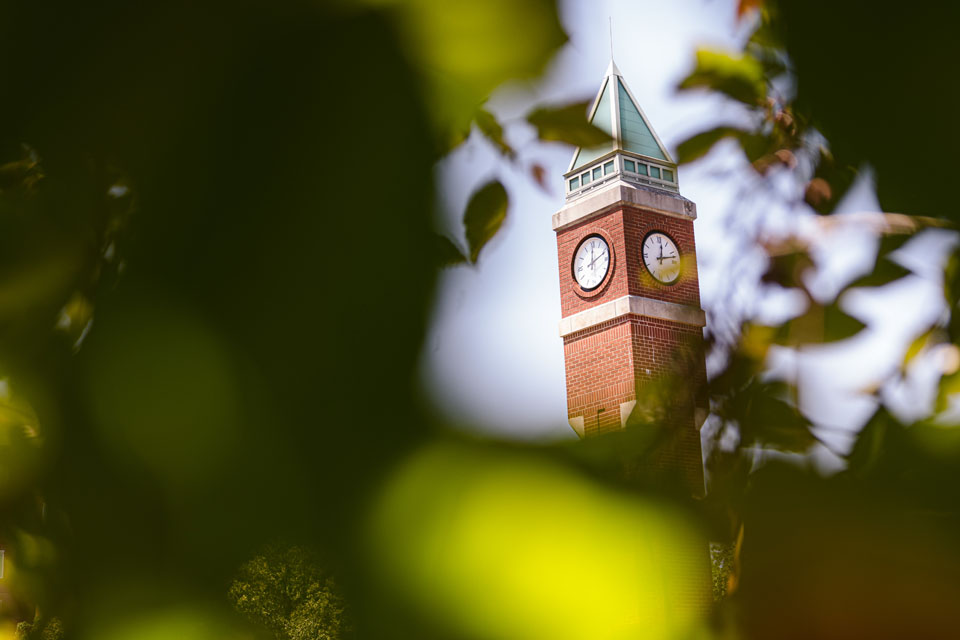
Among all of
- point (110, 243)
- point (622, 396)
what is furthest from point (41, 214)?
point (622, 396)

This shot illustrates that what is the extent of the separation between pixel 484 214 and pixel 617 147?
3 cm

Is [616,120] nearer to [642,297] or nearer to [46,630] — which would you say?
[642,297]

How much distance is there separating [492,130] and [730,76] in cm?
8

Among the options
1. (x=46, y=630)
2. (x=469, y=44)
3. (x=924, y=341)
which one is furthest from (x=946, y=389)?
(x=46, y=630)

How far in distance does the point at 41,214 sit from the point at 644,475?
0.47ft

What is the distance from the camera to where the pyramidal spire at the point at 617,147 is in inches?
6.9

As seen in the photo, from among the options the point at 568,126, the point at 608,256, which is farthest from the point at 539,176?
the point at 608,256

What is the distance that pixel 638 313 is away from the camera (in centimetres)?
23

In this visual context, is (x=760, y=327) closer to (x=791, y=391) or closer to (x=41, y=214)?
(x=791, y=391)

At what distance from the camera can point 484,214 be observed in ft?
0.53

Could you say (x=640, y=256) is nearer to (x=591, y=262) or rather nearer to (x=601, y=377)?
(x=601, y=377)

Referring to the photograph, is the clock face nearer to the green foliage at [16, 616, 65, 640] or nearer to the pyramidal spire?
the pyramidal spire

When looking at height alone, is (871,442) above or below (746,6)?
below

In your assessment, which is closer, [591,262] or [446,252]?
[446,252]
